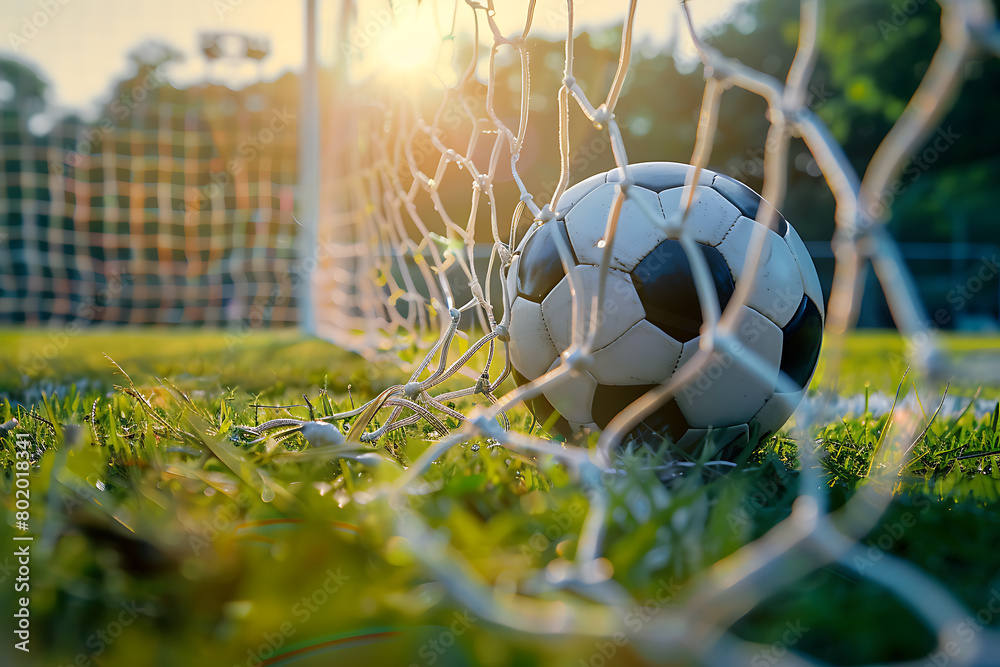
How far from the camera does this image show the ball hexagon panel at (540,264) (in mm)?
1440

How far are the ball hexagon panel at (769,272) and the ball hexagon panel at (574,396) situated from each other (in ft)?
1.16

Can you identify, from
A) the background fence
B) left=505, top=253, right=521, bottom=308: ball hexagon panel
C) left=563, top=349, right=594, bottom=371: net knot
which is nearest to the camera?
left=563, top=349, right=594, bottom=371: net knot

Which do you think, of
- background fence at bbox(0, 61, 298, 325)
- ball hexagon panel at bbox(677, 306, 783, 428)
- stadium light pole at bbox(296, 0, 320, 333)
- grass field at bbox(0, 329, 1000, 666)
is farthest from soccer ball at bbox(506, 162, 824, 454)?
background fence at bbox(0, 61, 298, 325)

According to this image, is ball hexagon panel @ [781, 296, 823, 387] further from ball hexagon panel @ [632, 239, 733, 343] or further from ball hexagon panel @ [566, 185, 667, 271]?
ball hexagon panel @ [566, 185, 667, 271]

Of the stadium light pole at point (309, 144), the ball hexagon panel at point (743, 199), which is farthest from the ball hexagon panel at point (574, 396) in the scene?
the stadium light pole at point (309, 144)

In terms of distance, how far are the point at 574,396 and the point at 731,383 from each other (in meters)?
→ 0.31

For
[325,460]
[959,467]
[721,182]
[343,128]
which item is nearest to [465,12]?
[721,182]

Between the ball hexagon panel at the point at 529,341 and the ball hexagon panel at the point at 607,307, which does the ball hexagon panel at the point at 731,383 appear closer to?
the ball hexagon panel at the point at 607,307

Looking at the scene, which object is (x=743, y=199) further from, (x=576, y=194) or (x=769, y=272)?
(x=576, y=194)

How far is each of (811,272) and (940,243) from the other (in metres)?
19.3

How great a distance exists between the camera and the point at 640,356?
4.41 ft

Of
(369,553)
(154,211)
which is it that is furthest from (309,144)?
(154,211)

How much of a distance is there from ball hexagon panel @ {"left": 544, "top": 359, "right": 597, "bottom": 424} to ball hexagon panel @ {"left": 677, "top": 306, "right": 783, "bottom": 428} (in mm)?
181

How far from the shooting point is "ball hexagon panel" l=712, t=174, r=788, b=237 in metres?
1.43
